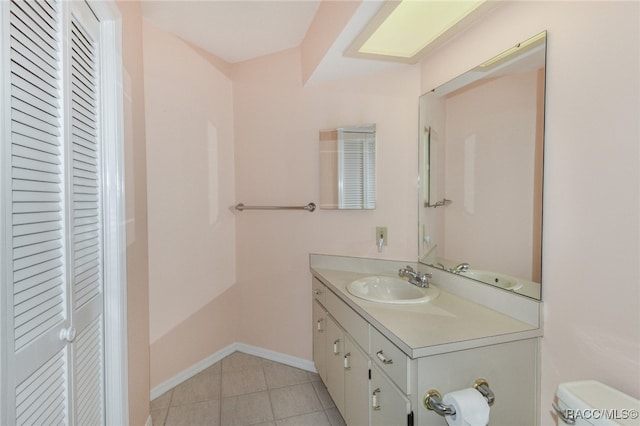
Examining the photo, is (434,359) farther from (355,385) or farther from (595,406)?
(355,385)

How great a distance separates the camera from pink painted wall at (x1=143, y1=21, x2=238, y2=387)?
211 centimetres

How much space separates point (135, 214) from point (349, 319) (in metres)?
1.24

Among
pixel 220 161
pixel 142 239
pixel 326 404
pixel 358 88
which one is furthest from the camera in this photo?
pixel 220 161

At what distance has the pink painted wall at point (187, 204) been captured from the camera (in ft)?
6.92

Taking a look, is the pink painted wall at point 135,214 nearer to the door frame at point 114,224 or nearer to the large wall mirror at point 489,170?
the door frame at point 114,224

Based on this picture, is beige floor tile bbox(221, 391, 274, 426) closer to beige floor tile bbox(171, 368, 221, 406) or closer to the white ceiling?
beige floor tile bbox(171, 368, 221, 406)

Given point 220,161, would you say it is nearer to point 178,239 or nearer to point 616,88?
point 178,239

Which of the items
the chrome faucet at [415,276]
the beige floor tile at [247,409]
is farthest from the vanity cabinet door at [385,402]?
the beige floor tile at [247,409]

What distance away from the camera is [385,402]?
4.20ft

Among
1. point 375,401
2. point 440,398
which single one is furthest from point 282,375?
point 440,398

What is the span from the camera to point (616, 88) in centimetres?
99

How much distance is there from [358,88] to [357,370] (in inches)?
69.1

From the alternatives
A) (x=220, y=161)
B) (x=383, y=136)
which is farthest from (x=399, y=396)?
(x=220, y=161)

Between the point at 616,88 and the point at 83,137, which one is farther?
the point at 83,137
